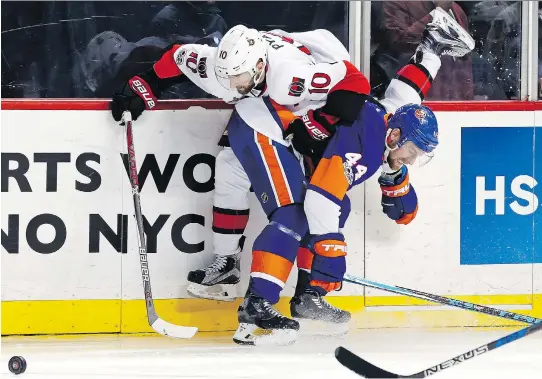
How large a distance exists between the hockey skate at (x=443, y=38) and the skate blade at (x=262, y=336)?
3.75ft

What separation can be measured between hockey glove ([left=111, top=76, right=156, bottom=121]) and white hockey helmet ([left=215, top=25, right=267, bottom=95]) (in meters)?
0.34

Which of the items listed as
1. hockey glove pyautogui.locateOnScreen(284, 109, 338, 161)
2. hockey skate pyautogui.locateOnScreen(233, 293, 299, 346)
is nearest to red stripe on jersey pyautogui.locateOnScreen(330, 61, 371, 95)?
hockey glove pyautogui.locateOnScreen(284, 109, 338, 161)

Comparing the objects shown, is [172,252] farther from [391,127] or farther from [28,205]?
[391,127]

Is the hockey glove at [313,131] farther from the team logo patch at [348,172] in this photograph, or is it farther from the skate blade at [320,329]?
the skate blade at [320,329]

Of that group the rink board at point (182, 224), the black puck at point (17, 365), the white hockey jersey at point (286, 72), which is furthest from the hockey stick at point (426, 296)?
the black puck at point (17, 365)

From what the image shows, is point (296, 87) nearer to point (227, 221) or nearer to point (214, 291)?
point (227, 221)

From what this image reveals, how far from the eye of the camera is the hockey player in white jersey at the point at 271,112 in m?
3.83

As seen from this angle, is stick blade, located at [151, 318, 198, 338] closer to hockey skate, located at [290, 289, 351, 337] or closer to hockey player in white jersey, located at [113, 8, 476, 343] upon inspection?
hockey player in white jersey, located at [113, 8, 476, 343]

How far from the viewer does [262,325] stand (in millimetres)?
3820

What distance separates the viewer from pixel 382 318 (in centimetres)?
431

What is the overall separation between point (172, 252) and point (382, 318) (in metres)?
0.83

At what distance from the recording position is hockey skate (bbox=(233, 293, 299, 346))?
150 inches

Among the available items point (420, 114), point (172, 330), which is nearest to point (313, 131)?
point (420, 114)

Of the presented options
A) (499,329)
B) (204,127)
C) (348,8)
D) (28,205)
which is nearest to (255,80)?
(204,127)
